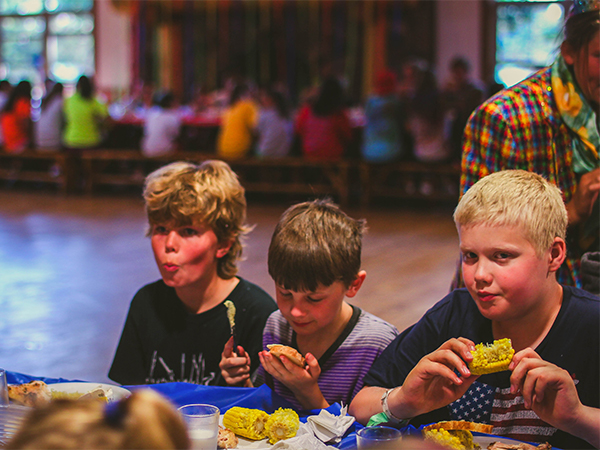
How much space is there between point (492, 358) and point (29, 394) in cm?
98

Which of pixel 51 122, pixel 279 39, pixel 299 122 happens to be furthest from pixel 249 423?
pixel 279 39

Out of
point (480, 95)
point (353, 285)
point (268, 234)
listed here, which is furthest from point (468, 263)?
point (480, 95)

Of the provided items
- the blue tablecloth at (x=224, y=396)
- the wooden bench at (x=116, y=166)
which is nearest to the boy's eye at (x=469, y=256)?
the blue tablecloth at (x=224, y=396)

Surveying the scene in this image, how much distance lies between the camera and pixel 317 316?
1565mm

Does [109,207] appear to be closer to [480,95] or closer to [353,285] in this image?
[480,95]

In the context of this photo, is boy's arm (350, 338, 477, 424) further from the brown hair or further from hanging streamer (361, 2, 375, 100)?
hanging streamer (361, 2, 375, 100)

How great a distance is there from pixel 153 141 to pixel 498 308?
8.04 m

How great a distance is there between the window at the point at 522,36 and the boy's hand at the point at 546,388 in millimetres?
9903

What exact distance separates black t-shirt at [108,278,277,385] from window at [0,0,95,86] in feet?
41.6

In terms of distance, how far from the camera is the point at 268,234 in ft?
21.3

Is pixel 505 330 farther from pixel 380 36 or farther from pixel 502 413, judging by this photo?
pixel 380 36

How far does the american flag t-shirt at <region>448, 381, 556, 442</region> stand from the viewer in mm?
1346

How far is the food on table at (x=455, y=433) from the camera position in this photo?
1.19m

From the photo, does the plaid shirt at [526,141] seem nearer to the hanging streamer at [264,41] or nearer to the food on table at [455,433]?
the food on table at [455,433]
